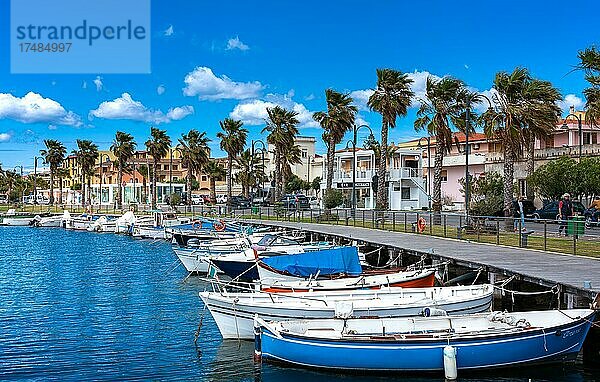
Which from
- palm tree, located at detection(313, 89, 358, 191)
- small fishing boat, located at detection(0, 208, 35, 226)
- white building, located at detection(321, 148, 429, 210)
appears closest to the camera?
palm tree, located at detection(313, 89, 358, 191)

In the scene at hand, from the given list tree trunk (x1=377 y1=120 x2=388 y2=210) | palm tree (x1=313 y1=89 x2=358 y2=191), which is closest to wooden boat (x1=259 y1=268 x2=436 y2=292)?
tree trunk (x1=377 y1=120 x2=388 y2=210)

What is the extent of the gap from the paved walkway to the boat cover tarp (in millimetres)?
4323

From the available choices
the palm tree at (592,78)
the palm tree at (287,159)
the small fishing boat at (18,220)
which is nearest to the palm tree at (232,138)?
the palm tree at (287,159)

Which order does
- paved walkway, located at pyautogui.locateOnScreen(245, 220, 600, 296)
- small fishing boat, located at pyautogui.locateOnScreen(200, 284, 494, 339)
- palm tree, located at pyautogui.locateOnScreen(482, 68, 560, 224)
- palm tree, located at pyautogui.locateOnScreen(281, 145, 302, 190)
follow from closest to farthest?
small fishing boat, located at pyautogui.locateOnScreen(200, 284, 494, 339) < paved walkway, located at pyautogui.locateOnScreen(245, 220, 600, 296) < palm tree, located at pyautogui.locateOnScreen(482, 68, 560, 224) < palm tree, located at pyautogui.locateOnScreen(281, 145, 302, 190)

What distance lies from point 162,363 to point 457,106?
3415cm

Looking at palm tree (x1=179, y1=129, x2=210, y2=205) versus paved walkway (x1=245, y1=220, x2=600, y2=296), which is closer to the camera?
paved walkway (x1=245, y1=220, x2=600, y2=296)

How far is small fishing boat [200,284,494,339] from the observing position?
19.2 meters

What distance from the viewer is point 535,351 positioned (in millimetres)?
16219

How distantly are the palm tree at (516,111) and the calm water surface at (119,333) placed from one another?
18917mm

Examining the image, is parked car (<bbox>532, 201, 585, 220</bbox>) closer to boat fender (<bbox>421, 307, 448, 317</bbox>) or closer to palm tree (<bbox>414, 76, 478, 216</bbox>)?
palm tree (<bbox>414, 76, 478, 216</bbox>)

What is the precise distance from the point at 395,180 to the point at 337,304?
57.1 meters

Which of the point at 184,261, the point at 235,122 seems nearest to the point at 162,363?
the point at 184,261

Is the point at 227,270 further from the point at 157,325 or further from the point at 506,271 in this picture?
the point at 506,271

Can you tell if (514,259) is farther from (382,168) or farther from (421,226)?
(382,168)
